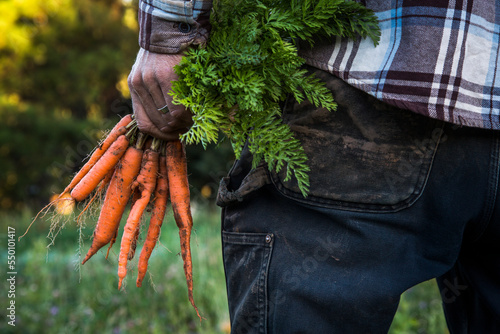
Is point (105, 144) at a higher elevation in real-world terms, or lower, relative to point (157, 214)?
higher

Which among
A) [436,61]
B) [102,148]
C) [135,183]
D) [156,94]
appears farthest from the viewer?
[102,148]

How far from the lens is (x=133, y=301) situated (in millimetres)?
3283

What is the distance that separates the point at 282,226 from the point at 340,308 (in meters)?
0.23

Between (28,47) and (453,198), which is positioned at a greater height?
(453,198)

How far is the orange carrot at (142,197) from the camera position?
1.41m

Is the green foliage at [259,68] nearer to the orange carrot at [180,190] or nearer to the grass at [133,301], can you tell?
the orange carrot at [180,190]

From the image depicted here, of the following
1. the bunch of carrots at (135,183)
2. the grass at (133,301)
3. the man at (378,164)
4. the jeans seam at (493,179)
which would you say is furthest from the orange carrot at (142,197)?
the grass at (133,301)

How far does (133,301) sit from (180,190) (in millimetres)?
2108

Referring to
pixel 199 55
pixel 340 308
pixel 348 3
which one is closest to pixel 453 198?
pixel 340 308

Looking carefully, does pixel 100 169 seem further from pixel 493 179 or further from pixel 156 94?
pixel 493 179

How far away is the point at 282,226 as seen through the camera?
1151 millimetres

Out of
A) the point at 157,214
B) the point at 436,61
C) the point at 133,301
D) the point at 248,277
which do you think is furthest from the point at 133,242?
the point at 133,301

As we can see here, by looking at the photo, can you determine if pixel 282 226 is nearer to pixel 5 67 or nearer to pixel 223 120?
pixel 223 120

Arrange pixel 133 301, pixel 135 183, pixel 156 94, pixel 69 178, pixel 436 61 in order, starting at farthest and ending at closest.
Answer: pixel 69 178
pixel 133 301
pixel 135 183
pixel 156 94
pixel 436 61
